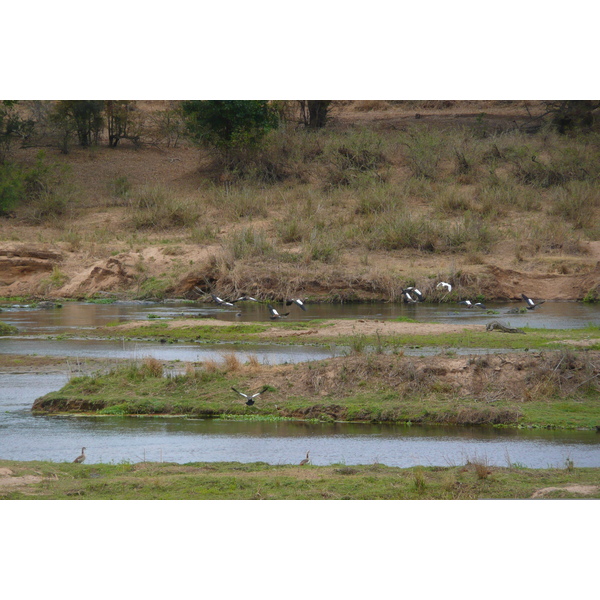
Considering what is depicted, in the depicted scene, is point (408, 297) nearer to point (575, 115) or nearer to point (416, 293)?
point (416, 293)

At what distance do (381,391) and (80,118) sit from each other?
37.0 m

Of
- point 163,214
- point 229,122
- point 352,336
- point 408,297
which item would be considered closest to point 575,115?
point 229,122

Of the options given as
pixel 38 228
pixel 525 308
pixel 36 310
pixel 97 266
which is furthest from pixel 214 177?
pixel 525 308

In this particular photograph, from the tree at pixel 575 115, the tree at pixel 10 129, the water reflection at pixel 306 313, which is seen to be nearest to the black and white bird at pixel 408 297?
the water reflection at pixel 306 313

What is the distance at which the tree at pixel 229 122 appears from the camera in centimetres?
4119

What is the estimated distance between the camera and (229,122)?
4216 centimetres

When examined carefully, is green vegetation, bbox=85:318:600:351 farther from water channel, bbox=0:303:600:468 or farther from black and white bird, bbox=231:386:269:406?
water channel, bbox=0:303:600:468

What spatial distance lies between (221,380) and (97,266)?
18.0 metres

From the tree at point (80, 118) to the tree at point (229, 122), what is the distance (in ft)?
22.4

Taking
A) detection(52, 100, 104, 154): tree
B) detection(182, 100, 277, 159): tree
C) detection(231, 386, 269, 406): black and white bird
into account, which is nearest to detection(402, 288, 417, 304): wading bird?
detection(231, 386, 269, 406): black and white bird

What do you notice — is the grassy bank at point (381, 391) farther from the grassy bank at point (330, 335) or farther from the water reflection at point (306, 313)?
the water reflection at point (306, 313)

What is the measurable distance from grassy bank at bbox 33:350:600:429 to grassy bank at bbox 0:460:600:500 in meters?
3.04

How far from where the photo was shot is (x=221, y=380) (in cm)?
1480

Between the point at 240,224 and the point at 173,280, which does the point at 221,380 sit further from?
the point at 240,224
